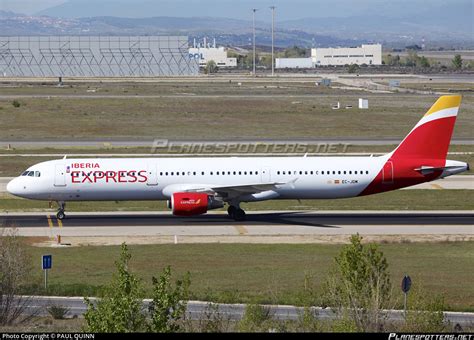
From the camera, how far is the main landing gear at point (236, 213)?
58094 mm

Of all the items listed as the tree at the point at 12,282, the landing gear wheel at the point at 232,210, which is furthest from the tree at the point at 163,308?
the landing gear wheel at the point at 232,210

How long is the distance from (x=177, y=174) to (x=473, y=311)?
2462 centimetres

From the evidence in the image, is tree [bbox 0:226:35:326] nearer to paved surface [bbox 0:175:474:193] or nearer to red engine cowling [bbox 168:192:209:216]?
red engine cowling [bbox 168:192:209:216]

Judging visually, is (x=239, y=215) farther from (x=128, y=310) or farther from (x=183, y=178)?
(x=128, y=310)

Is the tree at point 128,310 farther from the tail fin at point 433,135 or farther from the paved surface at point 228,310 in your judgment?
the tail fin at point 433,135

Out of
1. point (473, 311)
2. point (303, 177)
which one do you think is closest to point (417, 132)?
point (303, 177)

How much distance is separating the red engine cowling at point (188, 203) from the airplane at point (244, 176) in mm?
693

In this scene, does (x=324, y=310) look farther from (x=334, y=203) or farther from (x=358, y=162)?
(x=334, y=203)

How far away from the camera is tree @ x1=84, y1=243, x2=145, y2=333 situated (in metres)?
24.0

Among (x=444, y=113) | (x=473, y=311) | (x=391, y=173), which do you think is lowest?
(x=473, y=311)

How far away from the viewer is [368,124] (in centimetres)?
11669

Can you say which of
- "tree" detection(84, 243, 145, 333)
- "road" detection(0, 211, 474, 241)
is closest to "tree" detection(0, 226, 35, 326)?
"tree" detection(84, 243, 145, 333)

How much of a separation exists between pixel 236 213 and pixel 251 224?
4.52ft

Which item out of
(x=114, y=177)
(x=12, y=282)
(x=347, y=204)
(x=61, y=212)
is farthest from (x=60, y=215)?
(x=12, y=282)
